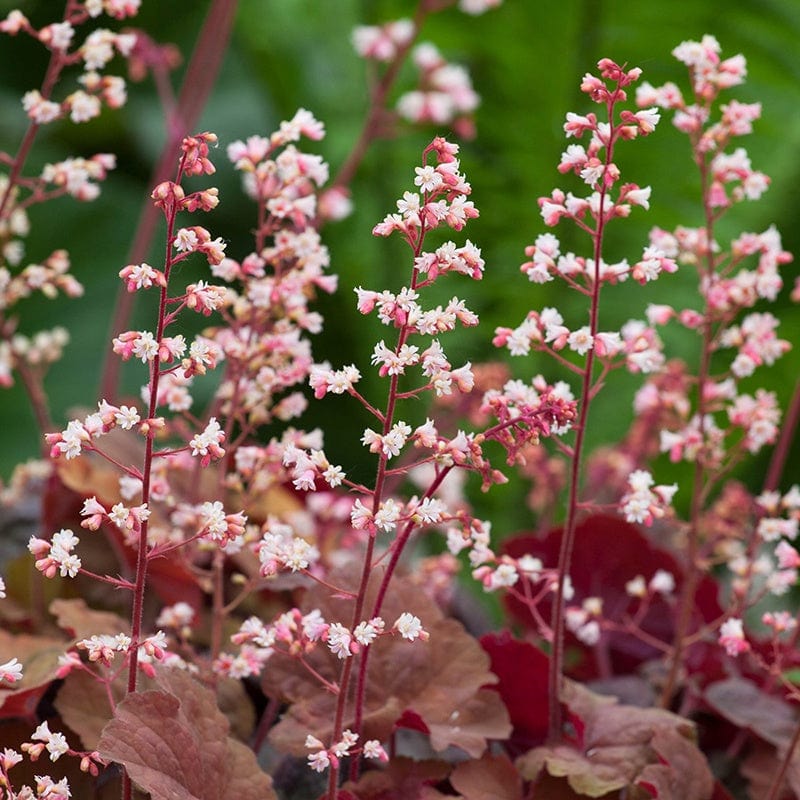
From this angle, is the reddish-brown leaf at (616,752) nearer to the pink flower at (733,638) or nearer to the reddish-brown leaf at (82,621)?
the pink flower at (733,638)

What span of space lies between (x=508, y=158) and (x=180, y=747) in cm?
108

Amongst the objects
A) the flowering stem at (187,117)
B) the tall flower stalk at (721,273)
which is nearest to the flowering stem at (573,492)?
the tall flower stalk at (721,273)

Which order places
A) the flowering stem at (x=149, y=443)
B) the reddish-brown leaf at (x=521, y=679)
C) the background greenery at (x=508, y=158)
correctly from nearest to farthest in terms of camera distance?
1. the flowering stem at (x=149, y=443)
2. the reddish-brown leaf at (x=521, y=679)
3. the background greenery at (x=508, y=158)

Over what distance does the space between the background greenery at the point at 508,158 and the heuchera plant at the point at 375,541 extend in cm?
49

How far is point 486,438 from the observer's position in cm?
54

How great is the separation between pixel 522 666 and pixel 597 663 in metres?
0.23

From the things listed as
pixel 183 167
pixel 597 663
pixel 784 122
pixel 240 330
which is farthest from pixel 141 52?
pixel 784 122

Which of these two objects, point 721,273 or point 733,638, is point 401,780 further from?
point 721,273

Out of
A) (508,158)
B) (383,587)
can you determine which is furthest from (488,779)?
(508,158)

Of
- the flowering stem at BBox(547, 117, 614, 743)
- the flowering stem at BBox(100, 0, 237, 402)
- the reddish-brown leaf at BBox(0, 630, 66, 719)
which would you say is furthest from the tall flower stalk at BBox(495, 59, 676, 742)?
the flowering stem at BBox(100, 0, 237, 402)

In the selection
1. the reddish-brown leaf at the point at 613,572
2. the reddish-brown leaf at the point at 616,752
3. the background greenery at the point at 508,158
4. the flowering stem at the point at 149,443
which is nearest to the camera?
the flowering stem at the point at 149,443

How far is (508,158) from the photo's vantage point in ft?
4.91

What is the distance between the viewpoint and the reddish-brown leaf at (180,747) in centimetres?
53

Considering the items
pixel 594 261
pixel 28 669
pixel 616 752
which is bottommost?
pixel 28 669
